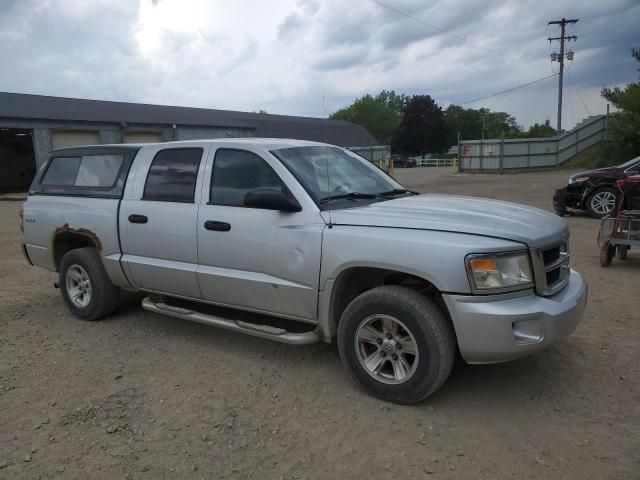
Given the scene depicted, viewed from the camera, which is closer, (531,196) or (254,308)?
(254,308)

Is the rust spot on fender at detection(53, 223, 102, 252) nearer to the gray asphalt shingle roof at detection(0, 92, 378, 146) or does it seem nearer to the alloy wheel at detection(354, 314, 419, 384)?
the alloy wheel at detection(354, 314, 419, 384)

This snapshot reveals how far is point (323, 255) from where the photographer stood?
3.63 meters

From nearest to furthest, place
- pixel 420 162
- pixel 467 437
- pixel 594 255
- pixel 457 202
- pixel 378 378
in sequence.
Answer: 1. pixel 467 437
2. pixel 378 378
3. pixel 457 202
4. pixel 594 255
5. pixel 420 162

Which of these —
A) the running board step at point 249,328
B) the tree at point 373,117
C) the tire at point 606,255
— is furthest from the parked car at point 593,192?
the tree at point 373,117

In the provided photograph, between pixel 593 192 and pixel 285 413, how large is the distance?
10.8 meters

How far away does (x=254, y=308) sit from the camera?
13.5ft

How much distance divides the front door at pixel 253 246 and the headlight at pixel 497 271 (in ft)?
3.56

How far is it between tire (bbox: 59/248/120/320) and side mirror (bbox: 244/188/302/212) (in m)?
2.25

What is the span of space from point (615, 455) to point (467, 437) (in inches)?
31.0

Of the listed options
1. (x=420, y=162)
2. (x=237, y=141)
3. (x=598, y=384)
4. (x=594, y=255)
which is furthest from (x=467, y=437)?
(x=420, y=162)

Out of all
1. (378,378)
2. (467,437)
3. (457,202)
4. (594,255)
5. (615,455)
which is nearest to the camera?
(615,455)

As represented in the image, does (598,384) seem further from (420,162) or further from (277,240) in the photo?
(420,162)

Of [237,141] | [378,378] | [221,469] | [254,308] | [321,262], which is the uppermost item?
[237,141]

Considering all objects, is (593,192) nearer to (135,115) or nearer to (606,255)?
(606,255)
